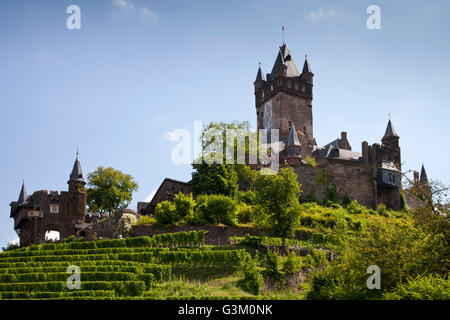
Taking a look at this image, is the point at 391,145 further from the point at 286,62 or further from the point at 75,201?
the point at 75,201

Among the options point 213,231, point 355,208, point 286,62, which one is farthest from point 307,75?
point 213,231

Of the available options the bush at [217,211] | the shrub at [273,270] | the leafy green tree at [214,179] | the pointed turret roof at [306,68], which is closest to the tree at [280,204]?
the bush at [217,211]

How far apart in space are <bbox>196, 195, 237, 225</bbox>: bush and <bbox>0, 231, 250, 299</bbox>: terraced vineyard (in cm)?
348

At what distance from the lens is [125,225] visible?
45.8m

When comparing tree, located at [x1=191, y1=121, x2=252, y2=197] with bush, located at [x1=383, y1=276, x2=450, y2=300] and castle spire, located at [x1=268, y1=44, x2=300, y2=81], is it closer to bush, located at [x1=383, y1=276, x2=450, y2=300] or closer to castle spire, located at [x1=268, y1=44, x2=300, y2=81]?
castle spire, located at [x1=268, y1=44, x2=300, y2=81]

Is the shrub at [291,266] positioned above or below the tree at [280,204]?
below

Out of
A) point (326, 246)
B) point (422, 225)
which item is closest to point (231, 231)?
point (326, 246)

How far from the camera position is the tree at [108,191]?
64.2 metres

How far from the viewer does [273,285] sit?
33.0 metres

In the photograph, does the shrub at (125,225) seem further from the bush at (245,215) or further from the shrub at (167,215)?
the bush at (245,215)

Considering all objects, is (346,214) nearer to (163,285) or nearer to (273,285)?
(273,285)

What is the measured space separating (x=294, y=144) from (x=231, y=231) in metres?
22.9

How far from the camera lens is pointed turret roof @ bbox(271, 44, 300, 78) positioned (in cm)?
7806

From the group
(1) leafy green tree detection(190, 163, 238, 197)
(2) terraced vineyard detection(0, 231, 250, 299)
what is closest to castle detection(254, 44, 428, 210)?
(1) leafy green tree detection(190, 163, 238, 197)
